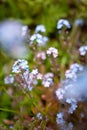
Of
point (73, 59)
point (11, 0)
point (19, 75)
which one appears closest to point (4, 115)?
point (19, 75)

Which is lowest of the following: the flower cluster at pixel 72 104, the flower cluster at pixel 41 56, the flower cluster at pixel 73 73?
the flower cluster at pixel 72 104

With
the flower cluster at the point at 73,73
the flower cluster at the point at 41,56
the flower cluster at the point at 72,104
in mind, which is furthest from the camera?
the flower cluster at the point at 41,56

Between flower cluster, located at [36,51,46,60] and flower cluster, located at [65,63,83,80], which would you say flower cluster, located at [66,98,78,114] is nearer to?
flower cluster, located at [65,63,83,80]

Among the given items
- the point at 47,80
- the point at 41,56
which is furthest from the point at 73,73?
the point at 41,56

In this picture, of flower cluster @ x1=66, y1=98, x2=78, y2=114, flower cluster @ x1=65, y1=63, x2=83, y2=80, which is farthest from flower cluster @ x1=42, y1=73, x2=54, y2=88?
flower cluster @ x1=66, y1=98, x2=78, y2=114

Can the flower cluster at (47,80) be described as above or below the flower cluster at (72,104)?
above

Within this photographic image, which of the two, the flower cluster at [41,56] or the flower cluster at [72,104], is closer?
the flower cluster at [72,104]

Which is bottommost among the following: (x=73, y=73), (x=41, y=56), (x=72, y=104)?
(x=72, y=104)

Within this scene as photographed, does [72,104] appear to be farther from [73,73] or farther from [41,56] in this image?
[41,56]

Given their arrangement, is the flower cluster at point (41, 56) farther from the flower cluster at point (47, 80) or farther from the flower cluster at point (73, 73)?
the flower cluster at point (73, 73)

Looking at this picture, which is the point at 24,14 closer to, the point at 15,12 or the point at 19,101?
the point at 15,12

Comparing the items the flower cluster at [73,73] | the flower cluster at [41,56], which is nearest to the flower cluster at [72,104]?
the flower cluster at [73,73]

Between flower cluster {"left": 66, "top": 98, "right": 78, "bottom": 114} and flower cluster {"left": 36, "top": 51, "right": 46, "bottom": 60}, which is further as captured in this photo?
flower cluster {"left": 36, "top": 51, "right": 46, "bottom": 60}
